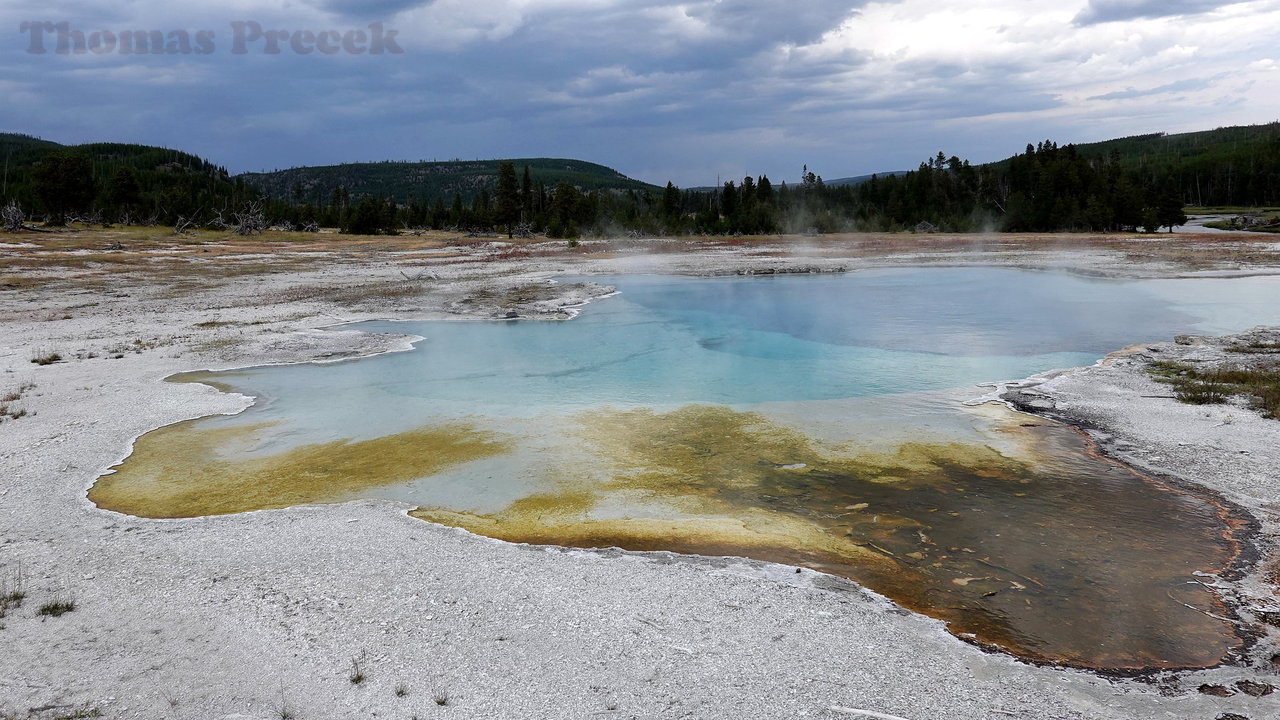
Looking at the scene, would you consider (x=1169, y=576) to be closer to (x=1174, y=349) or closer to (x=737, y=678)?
(x=737, y=678)

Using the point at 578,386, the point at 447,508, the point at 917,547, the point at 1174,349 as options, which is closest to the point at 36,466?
the point at 447,508

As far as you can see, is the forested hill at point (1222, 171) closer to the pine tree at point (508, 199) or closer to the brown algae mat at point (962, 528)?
the pine tree at point (508, 199)

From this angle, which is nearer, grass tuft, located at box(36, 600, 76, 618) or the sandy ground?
the sandy ground

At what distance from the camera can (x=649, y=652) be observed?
194 inches

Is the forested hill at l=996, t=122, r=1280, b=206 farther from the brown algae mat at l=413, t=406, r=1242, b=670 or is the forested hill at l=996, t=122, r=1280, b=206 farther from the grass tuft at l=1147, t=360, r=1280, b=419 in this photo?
the brown algae mat at l=413, t=406, r=1242, b=670

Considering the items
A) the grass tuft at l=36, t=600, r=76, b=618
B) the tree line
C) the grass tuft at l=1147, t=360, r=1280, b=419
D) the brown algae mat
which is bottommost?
the brown algae mat

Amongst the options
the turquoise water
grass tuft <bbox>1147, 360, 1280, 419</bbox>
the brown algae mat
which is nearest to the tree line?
the turquoise water

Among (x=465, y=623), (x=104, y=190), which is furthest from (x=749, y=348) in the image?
(x=104, y=190)

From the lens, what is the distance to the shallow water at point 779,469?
604 centimetres

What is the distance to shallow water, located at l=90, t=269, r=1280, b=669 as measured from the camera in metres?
6.04

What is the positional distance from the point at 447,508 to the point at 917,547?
459 centimetres

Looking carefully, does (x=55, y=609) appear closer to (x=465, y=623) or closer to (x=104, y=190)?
(x=465, y=623)

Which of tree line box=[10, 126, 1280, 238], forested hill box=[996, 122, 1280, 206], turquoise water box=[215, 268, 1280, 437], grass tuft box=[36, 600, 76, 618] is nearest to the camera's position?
grass tuft box=[36, 600, 76, 618]

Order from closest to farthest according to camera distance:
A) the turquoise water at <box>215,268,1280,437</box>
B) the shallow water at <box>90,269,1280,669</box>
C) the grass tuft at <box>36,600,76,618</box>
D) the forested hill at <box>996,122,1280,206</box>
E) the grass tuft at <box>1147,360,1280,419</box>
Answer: the grass tuft at <box>36,600,76,618</box>
the shallow water at <box>90,269,1280,669</box>
the grass tuft at <box>1147,360,1280,419</box>
the turquoise water at <box>215,268,1280,437</box>
the forested hill at <box>996,122,1280,206</box>
